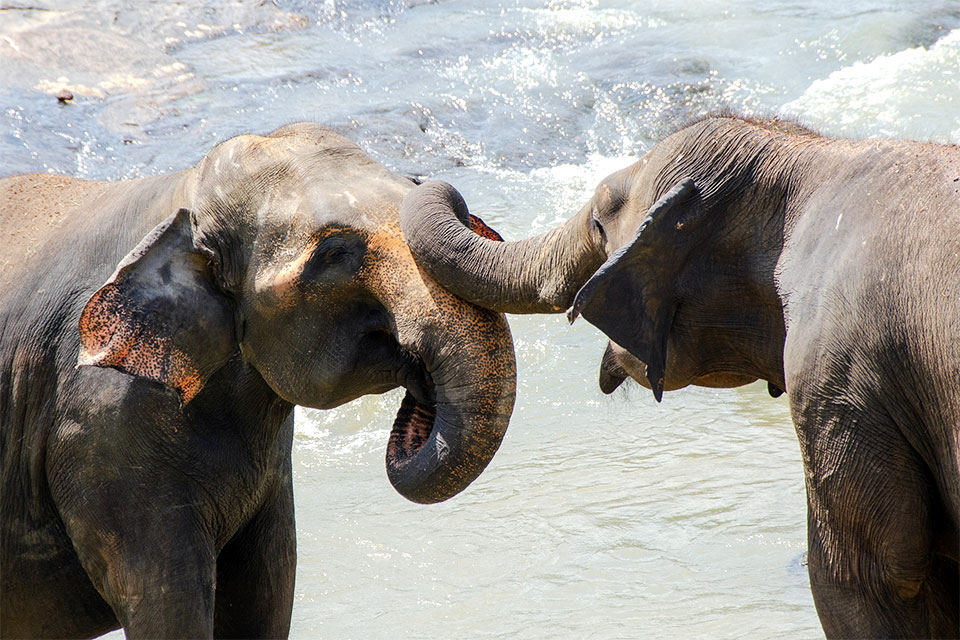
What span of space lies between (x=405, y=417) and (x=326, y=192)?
0.55 m

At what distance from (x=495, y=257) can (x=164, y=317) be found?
775 millimetres

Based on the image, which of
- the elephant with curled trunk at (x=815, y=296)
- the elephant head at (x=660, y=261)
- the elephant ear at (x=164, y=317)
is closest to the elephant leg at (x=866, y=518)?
the elephant with curled trunk at (x=815, y=296)

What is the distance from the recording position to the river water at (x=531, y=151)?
16.3 feet

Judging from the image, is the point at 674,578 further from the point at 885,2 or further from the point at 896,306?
the point at 885,2

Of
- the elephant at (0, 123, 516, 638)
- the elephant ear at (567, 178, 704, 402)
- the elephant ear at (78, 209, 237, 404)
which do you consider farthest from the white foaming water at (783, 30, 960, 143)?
the elephant ear at (78, 209, 237, 404)

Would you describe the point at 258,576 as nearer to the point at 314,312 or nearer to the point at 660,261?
the point at 314,312

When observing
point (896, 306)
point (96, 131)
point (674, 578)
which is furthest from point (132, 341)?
point (96, 131)

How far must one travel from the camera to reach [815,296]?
2762 millimetres

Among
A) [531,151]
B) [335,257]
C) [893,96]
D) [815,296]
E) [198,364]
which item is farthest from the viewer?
[893,96]

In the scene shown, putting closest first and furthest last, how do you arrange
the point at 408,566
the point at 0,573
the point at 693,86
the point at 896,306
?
the point at 896,306
the point at 0,573
the point at 408,566
the point at 693,86

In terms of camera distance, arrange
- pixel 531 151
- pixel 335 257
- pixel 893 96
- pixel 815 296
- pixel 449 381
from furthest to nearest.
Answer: pixel 893 96 < pixel 531 151 < pixel 335 257 < pixel 449 381 < pixel 815 296

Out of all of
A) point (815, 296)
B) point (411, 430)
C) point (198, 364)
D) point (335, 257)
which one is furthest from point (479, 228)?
point (815, 296)

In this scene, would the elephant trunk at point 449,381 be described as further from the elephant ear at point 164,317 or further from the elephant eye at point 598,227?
the elephant ear at point 164,317

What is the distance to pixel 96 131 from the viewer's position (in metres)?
10.3
